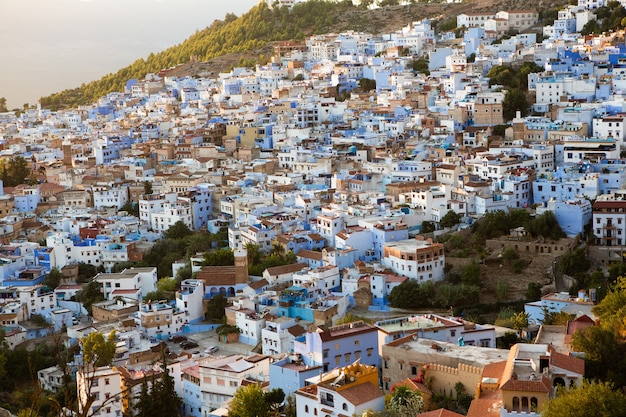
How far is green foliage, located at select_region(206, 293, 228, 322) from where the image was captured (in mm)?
11867

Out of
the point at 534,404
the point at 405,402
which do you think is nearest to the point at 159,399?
the point at 405,402

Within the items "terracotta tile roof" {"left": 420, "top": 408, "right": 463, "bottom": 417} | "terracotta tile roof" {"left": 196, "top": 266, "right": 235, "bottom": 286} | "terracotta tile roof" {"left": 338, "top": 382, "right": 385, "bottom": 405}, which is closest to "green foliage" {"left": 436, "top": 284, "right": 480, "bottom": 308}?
"terracotta tile roof" {"left": 196, "top": 266, "right": 235, "bottom": 286}

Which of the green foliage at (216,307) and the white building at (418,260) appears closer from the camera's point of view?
the white building at (418,260)

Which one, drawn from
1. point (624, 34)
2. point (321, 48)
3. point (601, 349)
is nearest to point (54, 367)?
point (601, 349)

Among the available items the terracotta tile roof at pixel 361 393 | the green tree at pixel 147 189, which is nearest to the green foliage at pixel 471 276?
the terracotta tile roof at pixel 361 393

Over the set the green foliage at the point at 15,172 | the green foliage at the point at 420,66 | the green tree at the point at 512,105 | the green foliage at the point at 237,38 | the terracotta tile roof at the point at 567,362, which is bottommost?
the terracotta tile roof at the point at 567,362

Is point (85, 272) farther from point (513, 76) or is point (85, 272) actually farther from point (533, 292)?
point (513, 76)

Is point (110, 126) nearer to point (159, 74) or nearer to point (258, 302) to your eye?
point (159, 74)

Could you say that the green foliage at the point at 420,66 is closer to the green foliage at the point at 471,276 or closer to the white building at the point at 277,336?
the green foliage at the point at 471,276

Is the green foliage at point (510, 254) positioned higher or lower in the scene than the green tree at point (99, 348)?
higher

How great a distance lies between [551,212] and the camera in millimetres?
12336

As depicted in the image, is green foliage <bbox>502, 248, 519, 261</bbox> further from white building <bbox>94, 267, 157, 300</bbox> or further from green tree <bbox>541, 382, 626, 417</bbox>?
green tree <bbox>541, 382, 626, 417</bbox>

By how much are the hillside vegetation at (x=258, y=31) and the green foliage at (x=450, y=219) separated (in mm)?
17079

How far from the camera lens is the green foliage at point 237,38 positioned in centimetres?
3316
